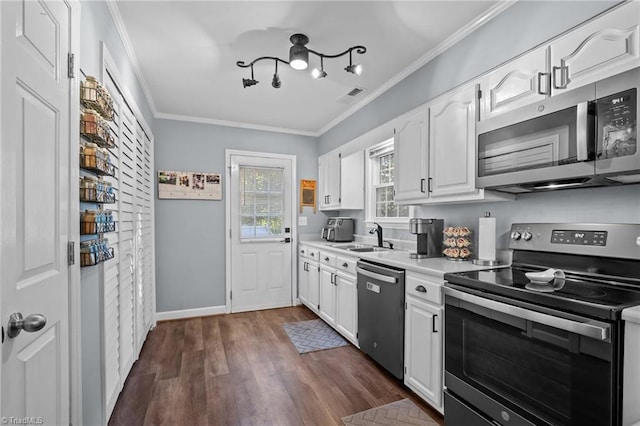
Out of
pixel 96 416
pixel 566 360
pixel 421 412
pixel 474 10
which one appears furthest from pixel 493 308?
pixel 96 416

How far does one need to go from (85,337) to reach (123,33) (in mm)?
2033

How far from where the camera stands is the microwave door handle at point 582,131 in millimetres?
1394

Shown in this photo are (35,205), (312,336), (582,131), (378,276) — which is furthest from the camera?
(312,336)

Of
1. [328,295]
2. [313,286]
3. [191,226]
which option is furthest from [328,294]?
[191,226]

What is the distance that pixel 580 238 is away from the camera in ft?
5.35

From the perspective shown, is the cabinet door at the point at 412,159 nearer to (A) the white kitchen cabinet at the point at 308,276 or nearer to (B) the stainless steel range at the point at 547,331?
(B) the stainless steel range at the point at 547,331

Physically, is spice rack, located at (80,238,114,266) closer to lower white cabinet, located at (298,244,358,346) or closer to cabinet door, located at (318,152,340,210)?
lower white cabinet, located at (298,244,358,346)

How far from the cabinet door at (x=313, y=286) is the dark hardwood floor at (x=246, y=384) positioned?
2.05 ft

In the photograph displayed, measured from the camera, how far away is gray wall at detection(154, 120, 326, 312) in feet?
12.9

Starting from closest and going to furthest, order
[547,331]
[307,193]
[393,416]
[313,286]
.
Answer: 1. [547,331]
2. [393,416]
3. [313,286]
4. [307,193]

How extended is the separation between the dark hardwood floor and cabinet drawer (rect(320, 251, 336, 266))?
88cm

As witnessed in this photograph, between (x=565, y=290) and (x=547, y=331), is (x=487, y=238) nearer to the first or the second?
(x=565, y=290)

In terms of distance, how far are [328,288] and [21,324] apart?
110 inches

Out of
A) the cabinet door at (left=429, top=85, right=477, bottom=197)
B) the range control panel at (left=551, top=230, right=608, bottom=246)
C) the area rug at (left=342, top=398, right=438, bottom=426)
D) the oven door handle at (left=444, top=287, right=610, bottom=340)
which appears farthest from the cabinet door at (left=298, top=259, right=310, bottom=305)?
the range control panel at (left=551, top=230, right=608, bottom=246)
